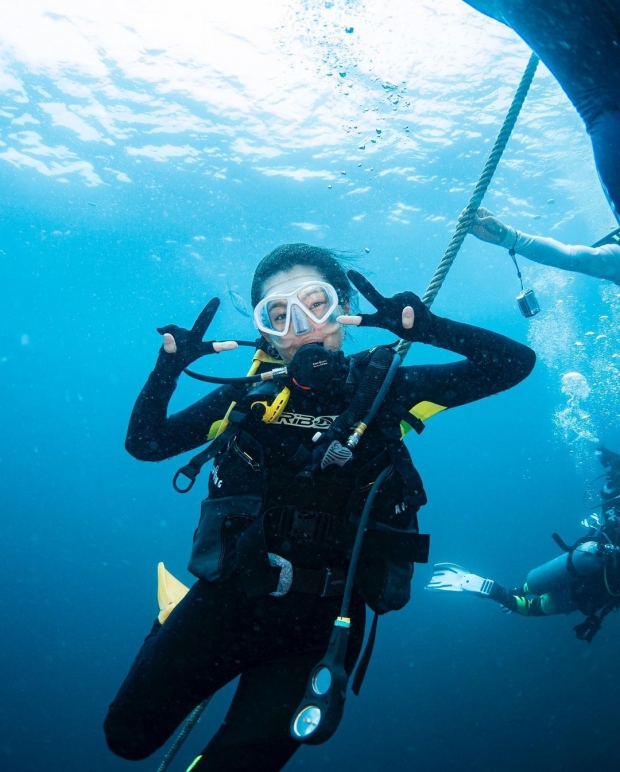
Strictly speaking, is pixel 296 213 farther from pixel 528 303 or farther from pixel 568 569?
pixel 528 303

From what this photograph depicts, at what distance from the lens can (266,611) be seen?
2.50m

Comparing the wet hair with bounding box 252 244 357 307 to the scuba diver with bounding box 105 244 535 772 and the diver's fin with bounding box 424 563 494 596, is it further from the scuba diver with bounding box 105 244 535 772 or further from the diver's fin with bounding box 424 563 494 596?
the diver's fin with bounding box 424 563 494 596

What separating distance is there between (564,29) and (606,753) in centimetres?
2164

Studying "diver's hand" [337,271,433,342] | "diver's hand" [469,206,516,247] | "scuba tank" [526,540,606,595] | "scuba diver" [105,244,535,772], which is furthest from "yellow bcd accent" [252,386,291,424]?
"scuba tank" [526,540,606,595]

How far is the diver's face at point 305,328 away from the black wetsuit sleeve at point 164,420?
0.51 m

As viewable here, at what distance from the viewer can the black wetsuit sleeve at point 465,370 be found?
2721 mm

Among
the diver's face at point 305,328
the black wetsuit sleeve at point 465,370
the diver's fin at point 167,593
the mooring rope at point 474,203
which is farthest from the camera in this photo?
the mooring rope at point 474,203

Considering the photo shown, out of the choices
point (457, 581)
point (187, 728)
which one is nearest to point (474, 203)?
point (187, 728)

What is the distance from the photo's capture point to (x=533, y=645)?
24.3 metres

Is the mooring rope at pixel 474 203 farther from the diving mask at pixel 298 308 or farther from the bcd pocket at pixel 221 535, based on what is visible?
the bcd pocket at pixel 221 535

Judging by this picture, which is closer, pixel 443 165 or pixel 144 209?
pixel 443 165

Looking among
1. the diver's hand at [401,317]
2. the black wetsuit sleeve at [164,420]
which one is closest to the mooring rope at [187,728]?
the black wetsuit sleeve at [164,420]

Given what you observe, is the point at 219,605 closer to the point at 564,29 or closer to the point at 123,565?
the point at 564,29

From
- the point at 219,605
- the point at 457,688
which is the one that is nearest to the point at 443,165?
the point at 219,605
